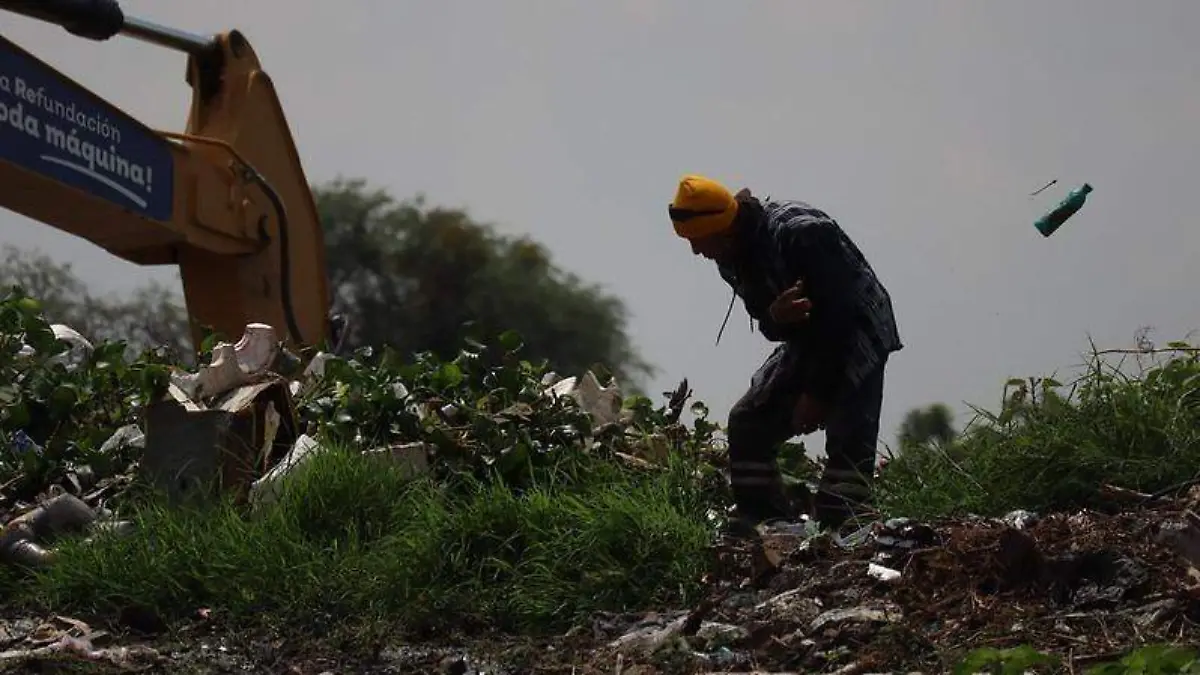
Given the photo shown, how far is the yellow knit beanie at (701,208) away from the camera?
6414 millimetres

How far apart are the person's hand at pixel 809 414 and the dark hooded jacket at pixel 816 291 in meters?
0.03

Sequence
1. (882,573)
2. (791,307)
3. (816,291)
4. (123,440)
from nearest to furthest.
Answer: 1. (882,573)
2. (791,307)
3. (816,291)
4. (123,440)

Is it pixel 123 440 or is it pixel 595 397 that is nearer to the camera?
pixel 123 440

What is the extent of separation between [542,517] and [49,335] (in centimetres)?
368

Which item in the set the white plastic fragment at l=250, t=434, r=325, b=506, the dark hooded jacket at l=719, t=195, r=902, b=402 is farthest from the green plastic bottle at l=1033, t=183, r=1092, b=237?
the white plastic fragment at l=250, t=434, r=325, b=506

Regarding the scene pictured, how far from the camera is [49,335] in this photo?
27.7ft

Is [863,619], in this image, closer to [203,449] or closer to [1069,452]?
[1069,452]

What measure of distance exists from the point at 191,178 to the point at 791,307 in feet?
13.7

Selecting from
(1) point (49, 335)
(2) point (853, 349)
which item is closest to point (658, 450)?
(2) point (853, 349)

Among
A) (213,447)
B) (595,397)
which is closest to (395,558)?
(213,447)

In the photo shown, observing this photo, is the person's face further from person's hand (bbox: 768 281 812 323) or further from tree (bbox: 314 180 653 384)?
tree (bbox: 314 180 653 384)

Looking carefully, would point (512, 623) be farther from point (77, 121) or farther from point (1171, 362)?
point (77, 121)

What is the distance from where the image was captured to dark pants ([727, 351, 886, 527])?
257 inches

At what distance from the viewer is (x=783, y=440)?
6812 mm
